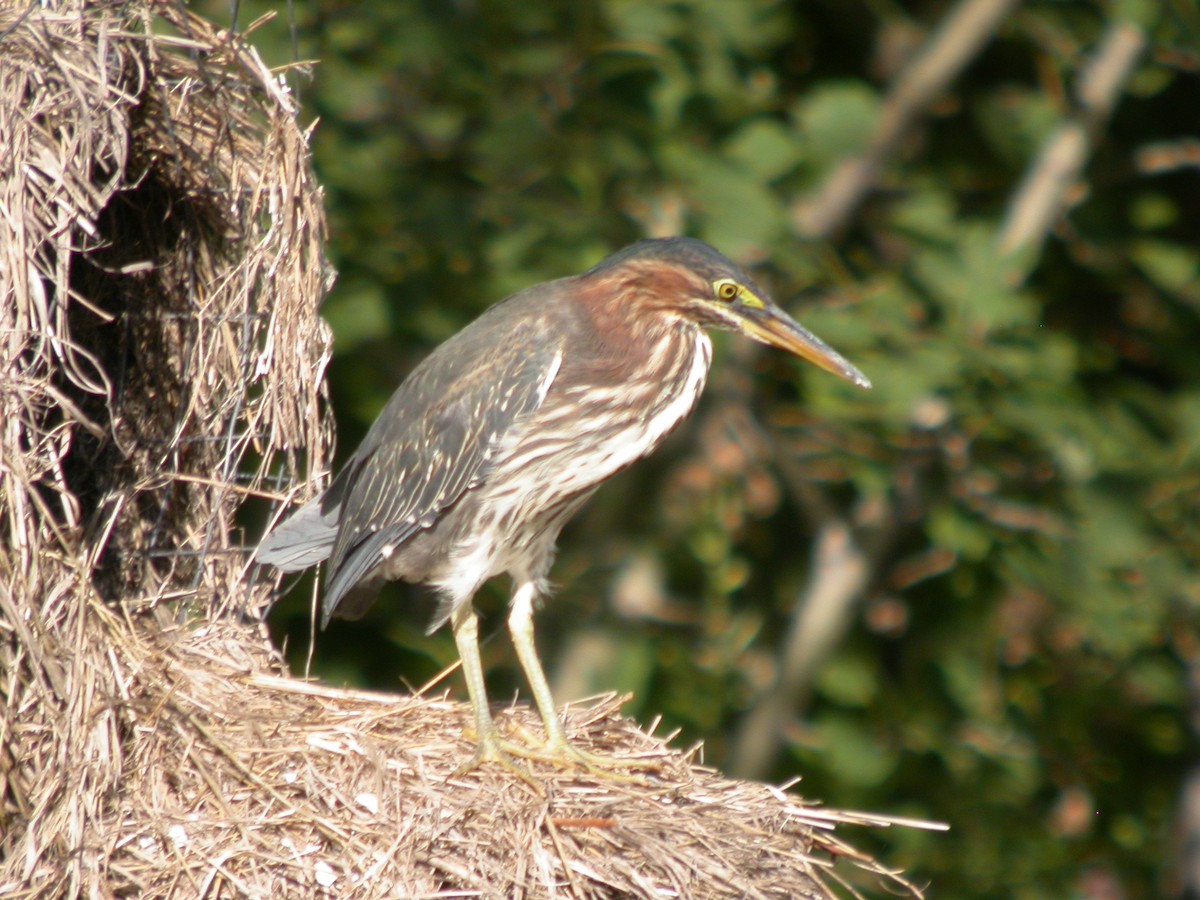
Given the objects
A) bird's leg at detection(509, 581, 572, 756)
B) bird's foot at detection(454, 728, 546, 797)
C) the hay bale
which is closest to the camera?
the hay bale

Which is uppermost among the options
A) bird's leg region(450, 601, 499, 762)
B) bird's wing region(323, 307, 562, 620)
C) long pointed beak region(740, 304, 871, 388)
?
long pointed beak region(740, 304, 871, 388)

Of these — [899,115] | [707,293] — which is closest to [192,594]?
[707,293]

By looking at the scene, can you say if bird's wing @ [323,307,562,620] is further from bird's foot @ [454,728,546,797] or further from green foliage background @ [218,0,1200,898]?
green foliage background @ [218,0,1200,898]

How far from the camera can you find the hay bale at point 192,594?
2412mm

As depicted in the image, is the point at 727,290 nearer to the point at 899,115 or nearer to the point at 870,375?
the point at 870,375

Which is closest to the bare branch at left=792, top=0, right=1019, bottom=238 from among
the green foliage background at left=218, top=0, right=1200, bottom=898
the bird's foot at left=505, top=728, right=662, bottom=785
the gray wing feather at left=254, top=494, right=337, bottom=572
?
the green foliage background at left=218, top=0, right=1200, bottom=898

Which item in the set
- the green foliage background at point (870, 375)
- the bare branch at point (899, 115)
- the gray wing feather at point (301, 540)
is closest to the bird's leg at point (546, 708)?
the gray wing feather at point (301, 540)

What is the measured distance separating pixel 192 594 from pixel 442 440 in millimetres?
610

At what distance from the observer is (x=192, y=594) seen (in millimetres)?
3082

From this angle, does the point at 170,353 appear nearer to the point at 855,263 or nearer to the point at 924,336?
the point at 924,336

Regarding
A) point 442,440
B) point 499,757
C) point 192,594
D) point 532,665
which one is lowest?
point 532,665

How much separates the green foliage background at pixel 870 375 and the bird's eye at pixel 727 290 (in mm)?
1070

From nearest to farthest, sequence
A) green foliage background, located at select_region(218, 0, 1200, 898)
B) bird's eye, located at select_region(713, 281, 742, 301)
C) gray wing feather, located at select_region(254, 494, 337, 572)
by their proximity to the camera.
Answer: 1. gray wing feather, located at select_region(254, 494, 337, 572)
2. bird's eye, located at select_region(713, 281, 742, 301)
3. green foliage background, located at select_region(218, 0, 1200, 898)

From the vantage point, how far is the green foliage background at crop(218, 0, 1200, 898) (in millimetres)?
4426
